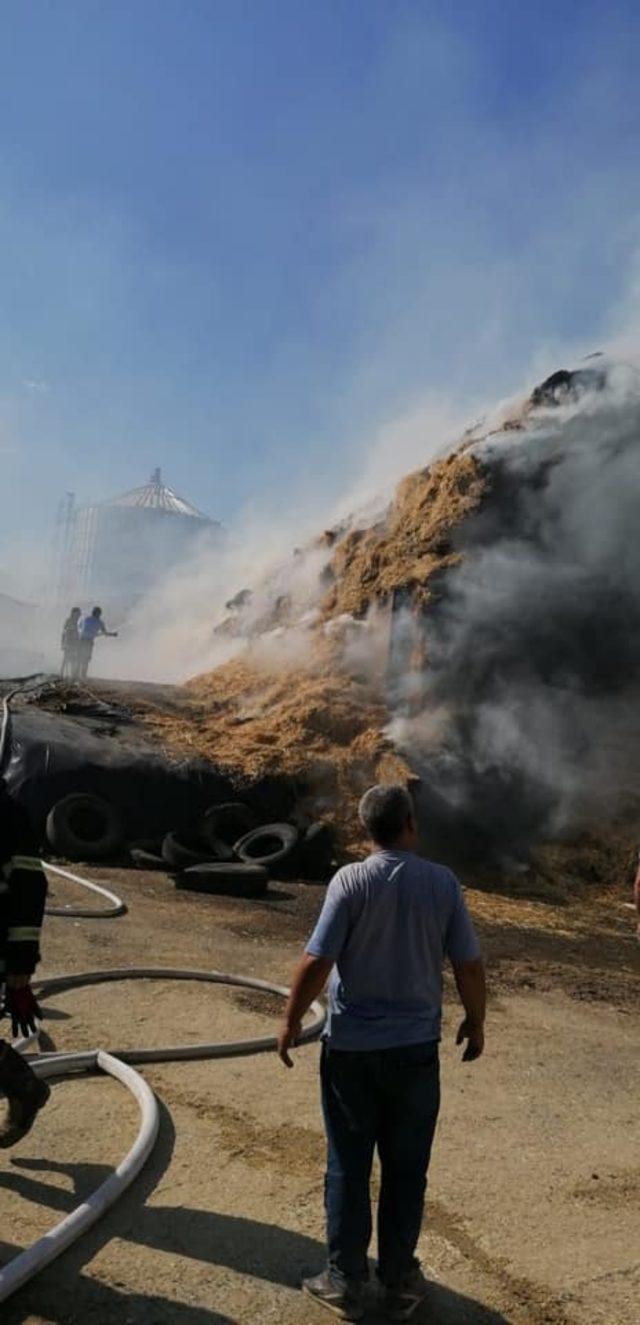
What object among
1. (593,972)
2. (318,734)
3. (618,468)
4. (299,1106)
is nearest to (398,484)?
(618,468)

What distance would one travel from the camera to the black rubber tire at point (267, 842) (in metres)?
11.5

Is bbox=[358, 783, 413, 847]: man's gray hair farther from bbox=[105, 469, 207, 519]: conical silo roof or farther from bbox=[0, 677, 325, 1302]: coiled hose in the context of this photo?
bbox=[105, 469, 207, 519]: conical silo roof

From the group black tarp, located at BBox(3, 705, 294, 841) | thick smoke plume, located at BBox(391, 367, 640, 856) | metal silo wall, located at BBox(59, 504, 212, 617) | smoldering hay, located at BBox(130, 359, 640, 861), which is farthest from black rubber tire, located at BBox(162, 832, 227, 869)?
metal silo wall, located at BBox(59, 504, 212, 617)

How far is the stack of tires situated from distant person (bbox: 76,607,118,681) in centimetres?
709

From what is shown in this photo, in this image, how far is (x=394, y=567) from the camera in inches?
608

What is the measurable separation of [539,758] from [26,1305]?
1155cm

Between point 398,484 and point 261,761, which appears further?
point 398,484

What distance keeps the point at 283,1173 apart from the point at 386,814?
5.64ft

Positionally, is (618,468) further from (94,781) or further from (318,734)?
(94,781)

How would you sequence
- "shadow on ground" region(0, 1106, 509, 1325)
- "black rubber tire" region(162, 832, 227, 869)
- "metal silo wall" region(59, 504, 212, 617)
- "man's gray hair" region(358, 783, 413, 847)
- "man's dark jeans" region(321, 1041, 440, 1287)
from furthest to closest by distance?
"metal silo wall" region(59, 504, 212, 617) → "black rubber tire" region(162, 832, 227, 869) → "man's gray hair" region(358, 783, 413, 847) → "man's dark jeans" region(321, 1041, 440, 1287) → "shadow on ground" region(0, 1106, 509, 1325)

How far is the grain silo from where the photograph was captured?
143 feet

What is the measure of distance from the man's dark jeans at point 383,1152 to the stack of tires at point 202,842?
24.7 ft

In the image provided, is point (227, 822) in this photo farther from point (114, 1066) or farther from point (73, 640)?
point (73, 640)

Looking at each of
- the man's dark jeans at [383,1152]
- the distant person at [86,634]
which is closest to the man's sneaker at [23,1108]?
the man's dark jeans at [383,1152]
